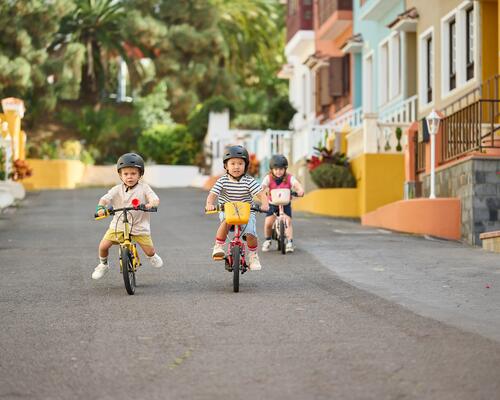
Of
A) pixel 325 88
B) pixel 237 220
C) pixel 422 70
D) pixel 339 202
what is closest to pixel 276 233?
pixel 237 220

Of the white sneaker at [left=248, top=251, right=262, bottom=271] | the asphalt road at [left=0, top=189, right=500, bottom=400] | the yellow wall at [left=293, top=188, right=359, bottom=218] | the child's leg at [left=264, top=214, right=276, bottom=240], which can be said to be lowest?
the asphalt road at [left=0, top=189, right=500, bottom=400]

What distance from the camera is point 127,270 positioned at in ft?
32.9

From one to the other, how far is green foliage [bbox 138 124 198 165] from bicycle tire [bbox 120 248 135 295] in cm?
3404

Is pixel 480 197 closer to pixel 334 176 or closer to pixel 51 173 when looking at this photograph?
pixel 334 176

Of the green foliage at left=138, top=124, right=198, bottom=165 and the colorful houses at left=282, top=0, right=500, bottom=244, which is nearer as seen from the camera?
the colorful houses at left=282, top=0, right=500, bottom=244

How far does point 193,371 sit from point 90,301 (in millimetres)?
3421

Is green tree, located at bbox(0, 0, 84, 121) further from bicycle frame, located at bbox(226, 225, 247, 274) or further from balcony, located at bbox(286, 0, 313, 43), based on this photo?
bicycle frame, located at bbox(226, 225, 247, 274)

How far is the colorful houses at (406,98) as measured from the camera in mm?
17750

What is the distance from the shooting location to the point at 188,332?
7.84 m

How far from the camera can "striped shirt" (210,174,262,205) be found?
11023 mm

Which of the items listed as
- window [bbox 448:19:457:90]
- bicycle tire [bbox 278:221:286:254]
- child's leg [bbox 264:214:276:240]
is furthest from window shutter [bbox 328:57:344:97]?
bicycle tire [bbox 278:221:286:254]

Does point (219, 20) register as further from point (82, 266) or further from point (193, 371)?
point (193, 371)

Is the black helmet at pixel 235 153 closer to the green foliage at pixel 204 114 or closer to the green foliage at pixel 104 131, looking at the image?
the green foliage at pixel 204 114

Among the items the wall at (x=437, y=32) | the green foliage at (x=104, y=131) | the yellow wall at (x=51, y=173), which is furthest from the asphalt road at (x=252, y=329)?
the green foliage at (x=104, y=131)
